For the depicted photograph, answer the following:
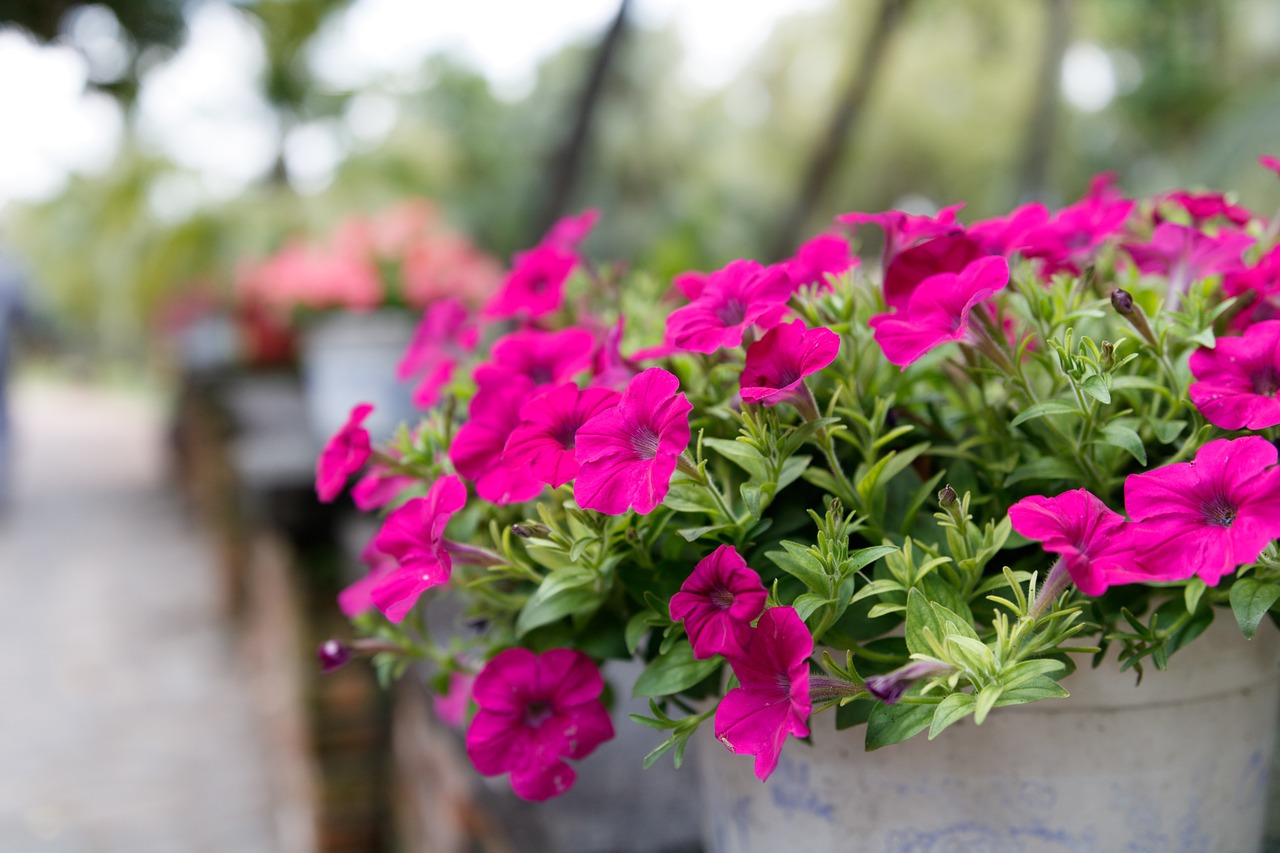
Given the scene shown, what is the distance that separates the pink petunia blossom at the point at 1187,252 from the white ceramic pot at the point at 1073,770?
0.17 m

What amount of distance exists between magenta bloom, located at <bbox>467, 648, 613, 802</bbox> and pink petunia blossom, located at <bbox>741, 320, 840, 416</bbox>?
164 mm

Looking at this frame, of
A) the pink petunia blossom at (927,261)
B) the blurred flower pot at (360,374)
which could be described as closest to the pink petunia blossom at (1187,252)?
the pink petunia blossom at (927,261)

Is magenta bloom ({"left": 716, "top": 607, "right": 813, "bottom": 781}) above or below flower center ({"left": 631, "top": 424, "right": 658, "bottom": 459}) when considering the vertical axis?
below

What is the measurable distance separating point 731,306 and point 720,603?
0.46 feet

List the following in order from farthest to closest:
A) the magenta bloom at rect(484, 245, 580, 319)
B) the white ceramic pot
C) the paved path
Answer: the paved path < the magenta bloom at rect(484, 245, 580, 319) < the white ceramic pot

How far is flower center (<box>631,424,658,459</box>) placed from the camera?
411mm

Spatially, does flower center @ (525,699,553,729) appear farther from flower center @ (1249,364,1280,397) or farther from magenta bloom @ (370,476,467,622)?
flower center @ (1249,364,1280,397)

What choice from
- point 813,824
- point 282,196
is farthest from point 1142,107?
point 813,824

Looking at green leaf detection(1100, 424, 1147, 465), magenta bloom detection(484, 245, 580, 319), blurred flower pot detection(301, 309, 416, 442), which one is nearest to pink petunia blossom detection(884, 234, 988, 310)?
green leaf detection(1100, 424, 1147, 465)

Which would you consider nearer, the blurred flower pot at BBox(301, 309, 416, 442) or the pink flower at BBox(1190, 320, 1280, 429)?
the pink flower at BBox(1190, 320, 1280, 429)

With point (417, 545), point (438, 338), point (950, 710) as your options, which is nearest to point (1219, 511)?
point (950, 710)

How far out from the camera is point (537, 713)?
19.1 inches

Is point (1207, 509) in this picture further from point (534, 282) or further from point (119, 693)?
point (119, 693)

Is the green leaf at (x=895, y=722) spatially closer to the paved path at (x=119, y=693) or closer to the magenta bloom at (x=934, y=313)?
the magenta bloom at (x=934, y=313)
